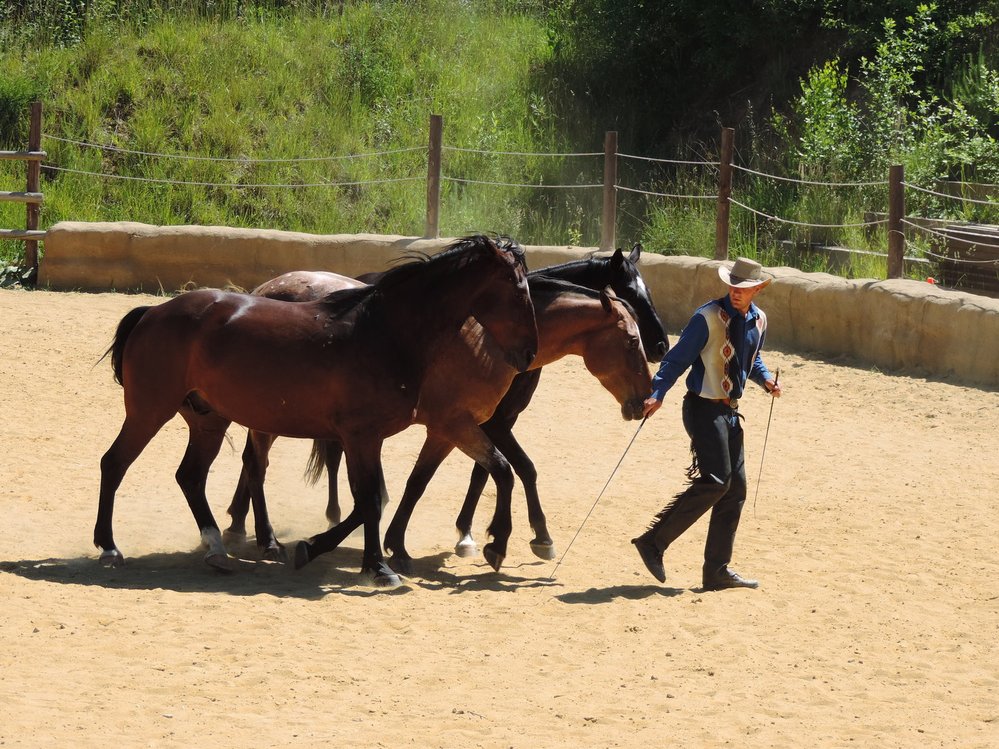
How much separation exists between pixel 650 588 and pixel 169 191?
1293 centimetres

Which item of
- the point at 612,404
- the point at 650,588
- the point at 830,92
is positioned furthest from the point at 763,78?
the point at 650,588

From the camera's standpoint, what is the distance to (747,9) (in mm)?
19609

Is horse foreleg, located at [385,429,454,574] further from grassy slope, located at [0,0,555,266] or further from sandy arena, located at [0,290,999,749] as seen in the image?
grassy slope, located at [0,0,555,266]

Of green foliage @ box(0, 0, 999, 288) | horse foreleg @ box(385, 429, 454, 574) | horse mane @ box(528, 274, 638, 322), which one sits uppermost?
green foliage @ box(0, 0, 999, 288)

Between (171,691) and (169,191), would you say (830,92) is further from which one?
(171,691)

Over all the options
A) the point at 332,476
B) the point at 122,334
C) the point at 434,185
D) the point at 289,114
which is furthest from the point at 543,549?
the point at 289,114

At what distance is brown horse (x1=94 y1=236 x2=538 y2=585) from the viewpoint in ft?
21.8

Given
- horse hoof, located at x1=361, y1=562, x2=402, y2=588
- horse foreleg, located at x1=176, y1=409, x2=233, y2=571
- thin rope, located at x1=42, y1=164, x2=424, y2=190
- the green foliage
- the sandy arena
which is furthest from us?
thin rope, located at x1=42, y1=164, x2=424, y2=190

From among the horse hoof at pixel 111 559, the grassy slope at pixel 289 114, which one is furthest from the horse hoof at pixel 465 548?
the grassy slope at pixel 289 114

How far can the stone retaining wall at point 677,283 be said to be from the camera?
11641 millimetres

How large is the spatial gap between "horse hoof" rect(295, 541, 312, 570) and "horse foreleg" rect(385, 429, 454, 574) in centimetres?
44

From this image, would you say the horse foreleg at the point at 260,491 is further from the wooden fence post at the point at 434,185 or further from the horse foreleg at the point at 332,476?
the wooden fence post at the point at 434,185

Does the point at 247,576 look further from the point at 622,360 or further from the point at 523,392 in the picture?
the point at 622,360

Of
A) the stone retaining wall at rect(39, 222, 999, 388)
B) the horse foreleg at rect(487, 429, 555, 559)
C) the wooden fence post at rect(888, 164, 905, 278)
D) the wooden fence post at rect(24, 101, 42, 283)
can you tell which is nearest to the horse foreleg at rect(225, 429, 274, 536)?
the horse foreleg at rect(487, 429, 555, 559)
